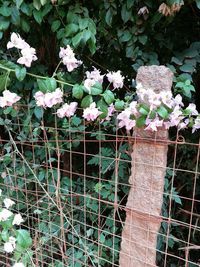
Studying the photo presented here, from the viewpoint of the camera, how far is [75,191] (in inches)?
76.7

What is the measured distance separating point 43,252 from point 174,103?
121 centimetres

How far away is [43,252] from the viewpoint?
6.33 ft

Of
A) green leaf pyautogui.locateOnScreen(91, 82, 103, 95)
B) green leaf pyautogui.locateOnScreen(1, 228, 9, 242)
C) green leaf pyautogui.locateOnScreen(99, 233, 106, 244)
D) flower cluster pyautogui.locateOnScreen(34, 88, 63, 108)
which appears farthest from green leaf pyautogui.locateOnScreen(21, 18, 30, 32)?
green leaf pyautogui.locateOnScreen(99, 233, 106, 244)

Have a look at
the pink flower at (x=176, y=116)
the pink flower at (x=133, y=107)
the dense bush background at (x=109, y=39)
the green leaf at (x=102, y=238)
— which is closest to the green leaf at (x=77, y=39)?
Result: the dense bush background at (x=109, y=39)

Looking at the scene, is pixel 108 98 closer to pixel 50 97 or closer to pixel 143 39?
pixel 50 97

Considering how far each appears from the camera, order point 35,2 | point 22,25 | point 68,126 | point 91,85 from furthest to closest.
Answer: point 68,126
point 22,25
point 35,2
point 91,85

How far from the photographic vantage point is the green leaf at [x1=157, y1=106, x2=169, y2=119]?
3.60 feet

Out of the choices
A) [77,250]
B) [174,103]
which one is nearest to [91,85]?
[174,103]

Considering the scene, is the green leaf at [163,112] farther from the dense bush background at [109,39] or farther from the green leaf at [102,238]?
the green leaf at [102,238]

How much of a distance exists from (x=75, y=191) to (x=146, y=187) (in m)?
0.76

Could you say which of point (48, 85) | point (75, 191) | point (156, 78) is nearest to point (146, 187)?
point (156, 78)

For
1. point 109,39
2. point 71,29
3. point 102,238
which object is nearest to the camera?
point 71,29

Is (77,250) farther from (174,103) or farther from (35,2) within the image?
(35,2)

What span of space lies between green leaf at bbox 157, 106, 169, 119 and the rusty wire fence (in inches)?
20.2
